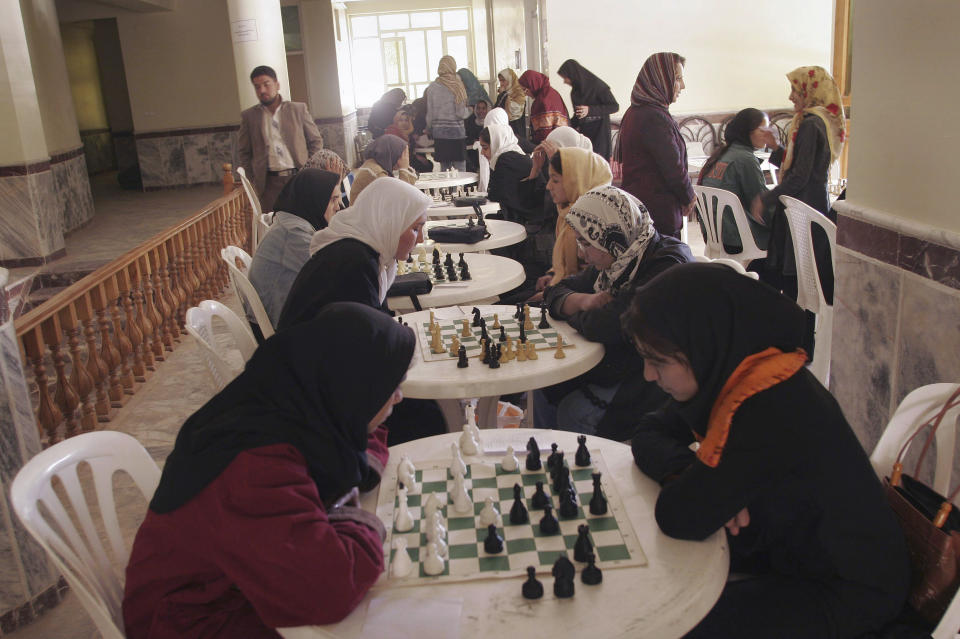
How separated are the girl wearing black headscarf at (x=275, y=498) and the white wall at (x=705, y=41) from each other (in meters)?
9.53

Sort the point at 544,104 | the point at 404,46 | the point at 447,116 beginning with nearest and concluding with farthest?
the point at 544,104
the point at 447,116
the point at 404,46

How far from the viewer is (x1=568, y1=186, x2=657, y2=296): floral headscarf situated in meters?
2.76

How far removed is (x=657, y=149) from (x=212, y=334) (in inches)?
123

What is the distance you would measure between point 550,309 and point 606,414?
0.47 meters

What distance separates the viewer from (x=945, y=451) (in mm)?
1769

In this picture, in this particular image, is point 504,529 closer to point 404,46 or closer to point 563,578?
point 563,578

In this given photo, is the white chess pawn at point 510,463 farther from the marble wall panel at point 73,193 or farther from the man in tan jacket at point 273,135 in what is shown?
the marble wall panel at point 73,193

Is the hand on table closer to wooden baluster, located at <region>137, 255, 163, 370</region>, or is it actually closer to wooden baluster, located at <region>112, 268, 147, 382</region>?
wooden baluster, located at <region>112, 268, 147, 382</region>

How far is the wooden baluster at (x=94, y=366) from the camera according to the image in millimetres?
4348

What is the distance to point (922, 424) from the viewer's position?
1752 mm

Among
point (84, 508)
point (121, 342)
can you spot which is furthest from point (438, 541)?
Result: point (121, 342)

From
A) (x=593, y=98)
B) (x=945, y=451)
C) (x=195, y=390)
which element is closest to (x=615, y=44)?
(x=593, y=98)

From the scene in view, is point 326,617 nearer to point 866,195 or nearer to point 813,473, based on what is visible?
point 813,473

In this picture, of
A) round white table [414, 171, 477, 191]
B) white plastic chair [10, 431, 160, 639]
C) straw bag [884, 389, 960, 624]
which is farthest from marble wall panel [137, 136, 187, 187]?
straw bag [884, 389, 960, 624]
